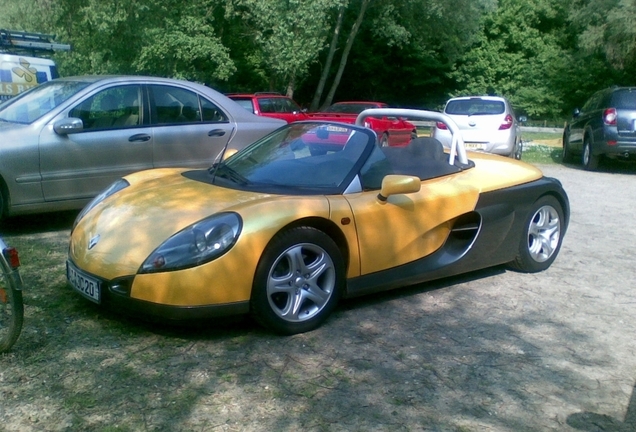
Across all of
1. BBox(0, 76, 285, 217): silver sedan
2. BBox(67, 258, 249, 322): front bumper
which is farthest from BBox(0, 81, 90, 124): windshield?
BBox(67, 258, 249, 322): front bumper

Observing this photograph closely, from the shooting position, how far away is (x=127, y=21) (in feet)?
79.3

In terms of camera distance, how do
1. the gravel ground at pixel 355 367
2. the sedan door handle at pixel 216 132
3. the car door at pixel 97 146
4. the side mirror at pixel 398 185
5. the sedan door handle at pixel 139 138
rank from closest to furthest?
the gravel ground at pixel 355 367, the side mirror at pixel 398 185, the car door at pixel 97 146, the sedan door handle at pixel 139 138, the sedan door handle at pixel 216 132

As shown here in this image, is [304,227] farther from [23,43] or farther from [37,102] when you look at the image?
[23,43]

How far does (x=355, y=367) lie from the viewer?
3996 mm

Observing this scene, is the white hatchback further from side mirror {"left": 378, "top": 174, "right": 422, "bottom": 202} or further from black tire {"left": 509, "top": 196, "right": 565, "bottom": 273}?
side mirror {"left": 378, "top": 174, "right": 422, "bottom": 202}

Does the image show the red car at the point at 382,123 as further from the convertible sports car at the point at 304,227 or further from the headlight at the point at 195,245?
the headlight at the point at 195,245

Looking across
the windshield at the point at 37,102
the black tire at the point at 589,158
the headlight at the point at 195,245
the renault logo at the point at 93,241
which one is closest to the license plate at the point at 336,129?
the headlight at the point at 195,245

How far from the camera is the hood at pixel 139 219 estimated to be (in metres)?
4.21

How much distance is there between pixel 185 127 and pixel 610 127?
9.32 meters

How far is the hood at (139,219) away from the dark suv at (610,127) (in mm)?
10912

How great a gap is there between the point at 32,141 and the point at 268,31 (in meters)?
23.5

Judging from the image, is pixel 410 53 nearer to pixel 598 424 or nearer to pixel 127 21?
pixel 127 21

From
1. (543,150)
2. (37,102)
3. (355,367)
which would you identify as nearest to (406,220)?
(355,367)

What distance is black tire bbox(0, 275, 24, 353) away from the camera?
12.2ft
